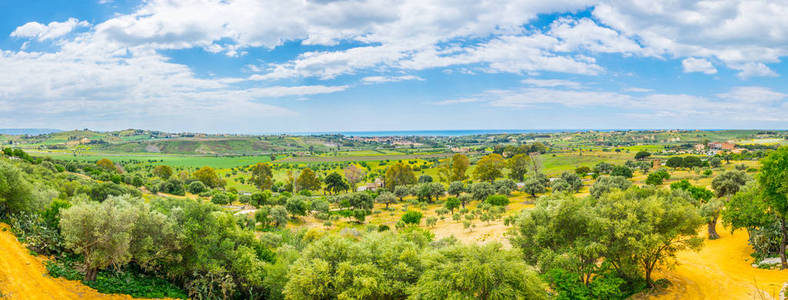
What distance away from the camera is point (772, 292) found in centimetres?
1936

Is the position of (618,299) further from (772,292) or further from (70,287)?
(70,287)

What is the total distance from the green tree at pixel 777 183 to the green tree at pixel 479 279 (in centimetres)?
1679

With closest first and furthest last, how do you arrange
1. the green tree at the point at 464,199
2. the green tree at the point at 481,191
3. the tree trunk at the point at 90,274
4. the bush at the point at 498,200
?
the tree trunk at the point at 90,274
the bush at the point at 498,200
the green tree at the point at 464,199
the green tree at the point at 481,191

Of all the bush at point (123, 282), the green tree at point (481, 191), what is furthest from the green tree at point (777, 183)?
the green tree at point (481, 191)

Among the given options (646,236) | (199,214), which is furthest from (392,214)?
(646,236)

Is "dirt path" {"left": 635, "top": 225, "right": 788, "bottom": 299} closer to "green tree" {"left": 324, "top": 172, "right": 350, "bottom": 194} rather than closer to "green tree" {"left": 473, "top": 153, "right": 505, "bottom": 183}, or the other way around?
"green tree" {"left": 473, "top": 153, "right": 505, "bottom": 183}

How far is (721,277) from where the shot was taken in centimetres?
2306

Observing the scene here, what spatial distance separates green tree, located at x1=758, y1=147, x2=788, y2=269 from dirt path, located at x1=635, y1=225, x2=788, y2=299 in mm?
2244

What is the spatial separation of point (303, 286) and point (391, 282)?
4.23 m

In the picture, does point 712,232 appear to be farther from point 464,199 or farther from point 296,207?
point 296,207

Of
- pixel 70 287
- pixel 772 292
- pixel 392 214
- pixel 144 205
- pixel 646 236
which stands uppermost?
pixel 144 205

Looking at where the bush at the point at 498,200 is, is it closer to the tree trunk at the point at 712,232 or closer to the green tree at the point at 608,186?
the green tree at the point at 608,186

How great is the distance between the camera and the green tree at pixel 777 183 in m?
20.6

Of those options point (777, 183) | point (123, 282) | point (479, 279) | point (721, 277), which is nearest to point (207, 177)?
point (123, 282)
